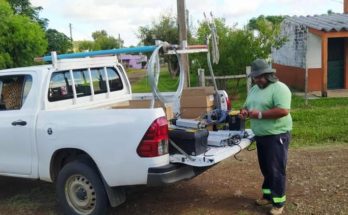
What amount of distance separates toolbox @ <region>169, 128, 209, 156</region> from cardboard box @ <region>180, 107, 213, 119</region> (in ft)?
3.54

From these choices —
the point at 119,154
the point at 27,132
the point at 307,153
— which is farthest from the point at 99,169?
the point at 307,153

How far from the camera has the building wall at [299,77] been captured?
1822cm

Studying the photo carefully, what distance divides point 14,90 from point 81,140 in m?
1.51

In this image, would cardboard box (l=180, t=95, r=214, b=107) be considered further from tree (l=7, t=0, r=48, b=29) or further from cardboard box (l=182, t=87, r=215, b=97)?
tree (l=7, t=0, r=48, b=29)

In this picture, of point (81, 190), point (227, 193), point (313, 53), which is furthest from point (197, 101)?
point (313, 53)

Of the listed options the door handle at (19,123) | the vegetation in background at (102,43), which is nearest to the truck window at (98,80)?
the door handle at (19,123)

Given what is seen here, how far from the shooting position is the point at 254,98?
5.28 metres

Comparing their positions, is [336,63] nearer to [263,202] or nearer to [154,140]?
[263,202]

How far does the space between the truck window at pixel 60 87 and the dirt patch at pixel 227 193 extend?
4.61 feet

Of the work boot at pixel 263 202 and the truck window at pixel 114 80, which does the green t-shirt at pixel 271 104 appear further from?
the truck window at pixel 114 80

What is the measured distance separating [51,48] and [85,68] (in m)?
23.0

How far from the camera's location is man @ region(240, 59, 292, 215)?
507 centimetres

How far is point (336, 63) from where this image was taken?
60.8 ft

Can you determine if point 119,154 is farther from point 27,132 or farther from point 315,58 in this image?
point 315,58
